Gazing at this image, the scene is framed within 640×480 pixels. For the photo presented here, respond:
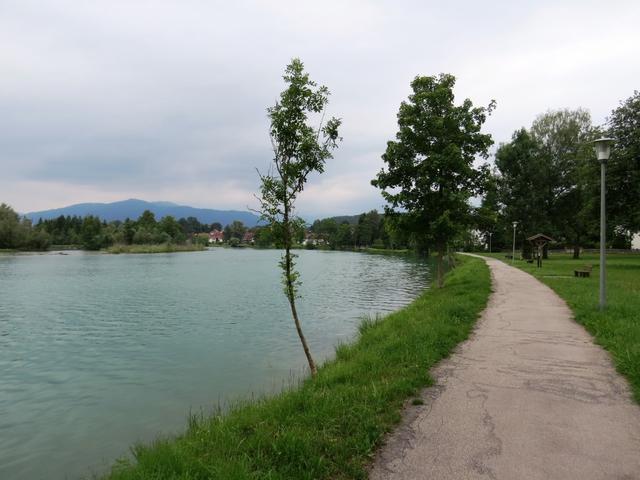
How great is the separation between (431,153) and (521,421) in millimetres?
14529

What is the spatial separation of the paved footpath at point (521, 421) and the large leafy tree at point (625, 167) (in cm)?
2499

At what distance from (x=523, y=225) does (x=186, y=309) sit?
4112cm

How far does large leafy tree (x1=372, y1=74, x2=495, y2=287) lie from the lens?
18.4 m

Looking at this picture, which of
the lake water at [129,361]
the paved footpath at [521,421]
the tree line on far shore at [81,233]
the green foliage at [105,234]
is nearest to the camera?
the paved footpath at [521,421]

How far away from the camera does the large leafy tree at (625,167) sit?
27234 millimetres

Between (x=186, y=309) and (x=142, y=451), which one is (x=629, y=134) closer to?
(x=186, y=309)

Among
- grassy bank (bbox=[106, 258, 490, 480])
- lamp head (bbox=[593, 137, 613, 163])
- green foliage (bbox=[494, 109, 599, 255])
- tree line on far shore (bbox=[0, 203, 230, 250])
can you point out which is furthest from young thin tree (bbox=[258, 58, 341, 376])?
tree line on far shore (bbox=[0, 203, 230, 250])

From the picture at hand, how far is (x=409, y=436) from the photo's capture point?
4.65m

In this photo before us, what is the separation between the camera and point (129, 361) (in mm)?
12391

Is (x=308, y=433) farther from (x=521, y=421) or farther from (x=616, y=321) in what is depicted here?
(x=616, y=321)

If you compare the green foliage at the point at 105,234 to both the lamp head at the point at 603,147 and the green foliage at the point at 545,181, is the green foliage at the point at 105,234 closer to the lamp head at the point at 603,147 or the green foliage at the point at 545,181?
the green foliage at the point at 545,181

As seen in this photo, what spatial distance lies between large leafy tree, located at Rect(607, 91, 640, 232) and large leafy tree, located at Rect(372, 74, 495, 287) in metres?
14.8

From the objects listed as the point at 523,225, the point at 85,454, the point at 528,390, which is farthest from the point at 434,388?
the point at 523,225

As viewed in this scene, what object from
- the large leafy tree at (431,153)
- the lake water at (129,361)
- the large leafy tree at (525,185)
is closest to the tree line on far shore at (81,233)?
the lake water at (129,361)
